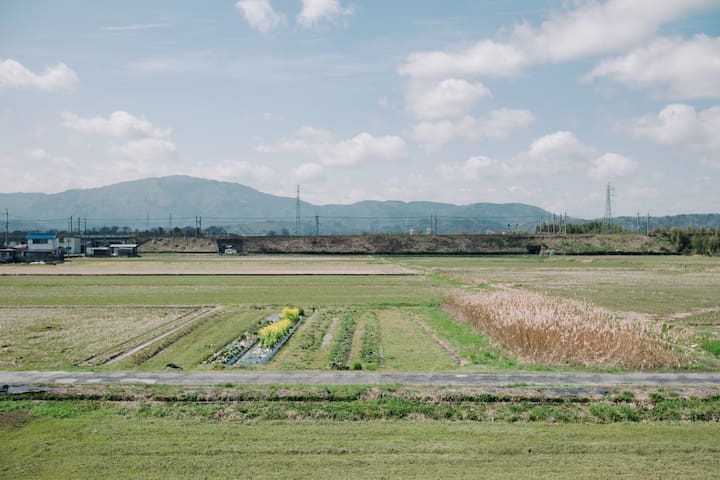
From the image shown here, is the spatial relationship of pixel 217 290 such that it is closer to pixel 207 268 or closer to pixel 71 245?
pixel 207 268

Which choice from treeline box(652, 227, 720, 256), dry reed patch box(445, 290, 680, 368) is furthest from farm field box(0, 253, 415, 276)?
treeline box(652, 227, 720, 256)

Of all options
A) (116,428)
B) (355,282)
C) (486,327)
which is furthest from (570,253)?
(116,428)

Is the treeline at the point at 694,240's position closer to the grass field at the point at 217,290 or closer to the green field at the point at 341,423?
the grass field at the point at 217,290

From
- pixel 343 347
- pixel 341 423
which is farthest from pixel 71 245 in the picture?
pixel 341 423

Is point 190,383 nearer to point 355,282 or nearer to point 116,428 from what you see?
point 116,428

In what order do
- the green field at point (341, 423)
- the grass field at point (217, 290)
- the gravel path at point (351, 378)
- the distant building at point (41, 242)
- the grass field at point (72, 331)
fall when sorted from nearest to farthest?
the green field at point (341, 423) → the gravel path at point (351, 378) → the grass field at point (72, 331) → the grass field at point (217, 290) → the distant building at point (41, 242)

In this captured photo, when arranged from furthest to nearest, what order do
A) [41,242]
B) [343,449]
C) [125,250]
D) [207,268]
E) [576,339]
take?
1. [125,250]
2. [41,242]
3. [207,268]
4. [576,339]
5. [343,449]

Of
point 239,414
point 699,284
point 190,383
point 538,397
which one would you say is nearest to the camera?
point 239,414

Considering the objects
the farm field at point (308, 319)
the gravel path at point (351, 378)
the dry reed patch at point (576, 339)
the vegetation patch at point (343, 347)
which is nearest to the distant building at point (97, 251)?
the farm field at point (308, 319)

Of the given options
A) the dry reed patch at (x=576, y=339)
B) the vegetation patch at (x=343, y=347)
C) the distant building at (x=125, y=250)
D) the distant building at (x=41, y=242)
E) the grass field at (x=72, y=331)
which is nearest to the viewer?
the vegetation patch at (x=343, y=347)
